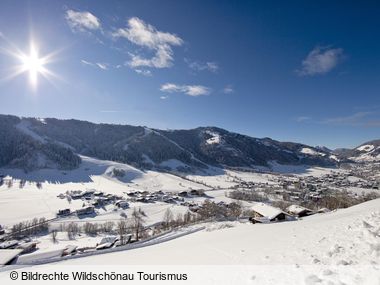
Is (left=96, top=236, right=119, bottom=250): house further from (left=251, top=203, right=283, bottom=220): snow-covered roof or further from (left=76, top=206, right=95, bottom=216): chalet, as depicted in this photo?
(left=76, top=206, right=95, bottom=216): chalet

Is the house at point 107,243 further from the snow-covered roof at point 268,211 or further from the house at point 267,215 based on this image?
the snow-covered roof at point 268,211

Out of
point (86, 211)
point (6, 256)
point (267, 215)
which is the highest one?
point (267, 215)

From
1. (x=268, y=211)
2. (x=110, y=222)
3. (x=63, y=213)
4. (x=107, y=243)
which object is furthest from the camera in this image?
(x=63, y=213)

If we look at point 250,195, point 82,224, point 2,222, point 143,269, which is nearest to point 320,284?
point 143,269

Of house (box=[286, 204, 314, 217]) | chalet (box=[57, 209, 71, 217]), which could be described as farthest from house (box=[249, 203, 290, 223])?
chalet (box=[57, 209, 71, 217])

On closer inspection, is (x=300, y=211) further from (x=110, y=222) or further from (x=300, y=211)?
(x=110, y=222)

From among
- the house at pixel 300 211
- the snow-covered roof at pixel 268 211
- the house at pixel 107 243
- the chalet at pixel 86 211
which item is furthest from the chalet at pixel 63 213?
the house at pixel 300 211

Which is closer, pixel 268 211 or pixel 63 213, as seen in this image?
pixel 268 211

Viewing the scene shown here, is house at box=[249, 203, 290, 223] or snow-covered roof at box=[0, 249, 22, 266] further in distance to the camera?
house at box=[249, 203, 290, 223]

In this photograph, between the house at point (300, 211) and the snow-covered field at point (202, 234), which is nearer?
the snow-covered field at point (202, 234)

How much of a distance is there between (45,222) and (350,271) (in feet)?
283

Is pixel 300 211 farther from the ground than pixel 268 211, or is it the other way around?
pixel 268 211

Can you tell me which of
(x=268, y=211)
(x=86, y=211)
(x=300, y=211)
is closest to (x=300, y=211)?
(x=300, y=211)

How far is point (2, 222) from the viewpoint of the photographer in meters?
74.9
